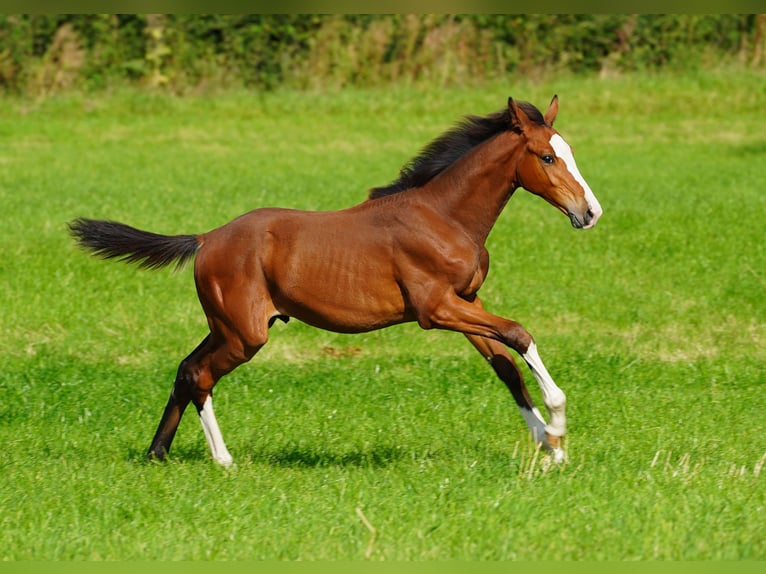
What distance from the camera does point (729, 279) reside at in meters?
14.5

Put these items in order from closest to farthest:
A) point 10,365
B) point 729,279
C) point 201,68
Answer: point 10,365 < point 729,279 < point 201,68

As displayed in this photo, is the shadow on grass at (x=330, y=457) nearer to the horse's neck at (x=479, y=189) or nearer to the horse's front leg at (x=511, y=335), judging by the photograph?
the horse's front leg at (x=511, y=335)

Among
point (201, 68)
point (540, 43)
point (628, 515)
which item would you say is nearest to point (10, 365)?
point (628, 515)

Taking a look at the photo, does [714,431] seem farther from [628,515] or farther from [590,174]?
[590,174]

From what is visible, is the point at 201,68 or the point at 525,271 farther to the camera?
the point at 201,68

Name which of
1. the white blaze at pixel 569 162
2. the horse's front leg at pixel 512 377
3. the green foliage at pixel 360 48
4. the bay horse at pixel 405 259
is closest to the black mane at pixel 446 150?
the bay horse at pixel 405 259

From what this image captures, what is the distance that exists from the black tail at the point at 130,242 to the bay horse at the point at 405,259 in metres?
0.23

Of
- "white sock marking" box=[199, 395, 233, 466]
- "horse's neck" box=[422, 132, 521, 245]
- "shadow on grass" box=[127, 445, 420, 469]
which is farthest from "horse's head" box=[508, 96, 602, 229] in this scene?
"white sock marking" box=[199, 395, 233, 466]

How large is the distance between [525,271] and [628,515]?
27.9 ft

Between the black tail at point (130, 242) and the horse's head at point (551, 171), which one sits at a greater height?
the horse's head at point (551, 171)

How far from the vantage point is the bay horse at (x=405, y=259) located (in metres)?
7.72

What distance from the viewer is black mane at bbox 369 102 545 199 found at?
26.5 feet

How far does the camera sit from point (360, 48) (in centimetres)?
2717

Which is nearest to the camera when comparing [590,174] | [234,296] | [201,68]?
[234,296]
